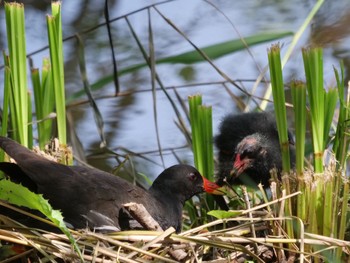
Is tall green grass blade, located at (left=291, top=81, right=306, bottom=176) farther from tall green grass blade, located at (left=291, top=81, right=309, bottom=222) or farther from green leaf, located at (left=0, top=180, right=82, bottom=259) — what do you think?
green leaf, located at (left=0, top=180, right=82, bottom=259)

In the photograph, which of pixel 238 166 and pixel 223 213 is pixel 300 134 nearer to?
pixel 223 213

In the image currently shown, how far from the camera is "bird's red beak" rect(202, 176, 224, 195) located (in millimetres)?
4074

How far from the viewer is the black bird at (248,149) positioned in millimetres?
4270

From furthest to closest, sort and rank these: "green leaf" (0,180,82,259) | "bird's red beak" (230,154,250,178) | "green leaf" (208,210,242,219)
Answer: "bird's red beak" (230,154,250,178) → "green leaf" (208,210,242,219) → "green leaf" (0,180,82,259)

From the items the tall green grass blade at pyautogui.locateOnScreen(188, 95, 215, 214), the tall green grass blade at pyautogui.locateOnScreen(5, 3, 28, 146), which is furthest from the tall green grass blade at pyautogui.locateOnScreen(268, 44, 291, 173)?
the tall green grass blade at pyautogui.locateOnScreen(5, 3, 28, 146)

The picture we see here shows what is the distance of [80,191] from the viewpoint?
3.68 meters

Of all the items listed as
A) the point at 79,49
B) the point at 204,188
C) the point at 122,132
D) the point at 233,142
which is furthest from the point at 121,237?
the point at 122,132

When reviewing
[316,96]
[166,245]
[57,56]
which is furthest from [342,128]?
[57,56]

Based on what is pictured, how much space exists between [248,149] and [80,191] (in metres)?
0.90

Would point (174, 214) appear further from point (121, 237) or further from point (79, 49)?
point (79, 49)

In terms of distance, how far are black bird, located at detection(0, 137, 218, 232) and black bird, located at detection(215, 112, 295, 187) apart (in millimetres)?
504

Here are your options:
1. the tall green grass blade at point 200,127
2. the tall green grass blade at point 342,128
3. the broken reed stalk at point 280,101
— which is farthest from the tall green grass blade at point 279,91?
the tall green grass blade at point 200,127

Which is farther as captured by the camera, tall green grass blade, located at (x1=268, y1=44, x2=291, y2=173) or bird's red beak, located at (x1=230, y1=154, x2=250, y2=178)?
bird's red beak, located at (x1=230, y1=154, x2=250, y2=178)

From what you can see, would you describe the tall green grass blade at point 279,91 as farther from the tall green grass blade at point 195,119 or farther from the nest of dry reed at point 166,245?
the tall green grass blade at point 195,119
